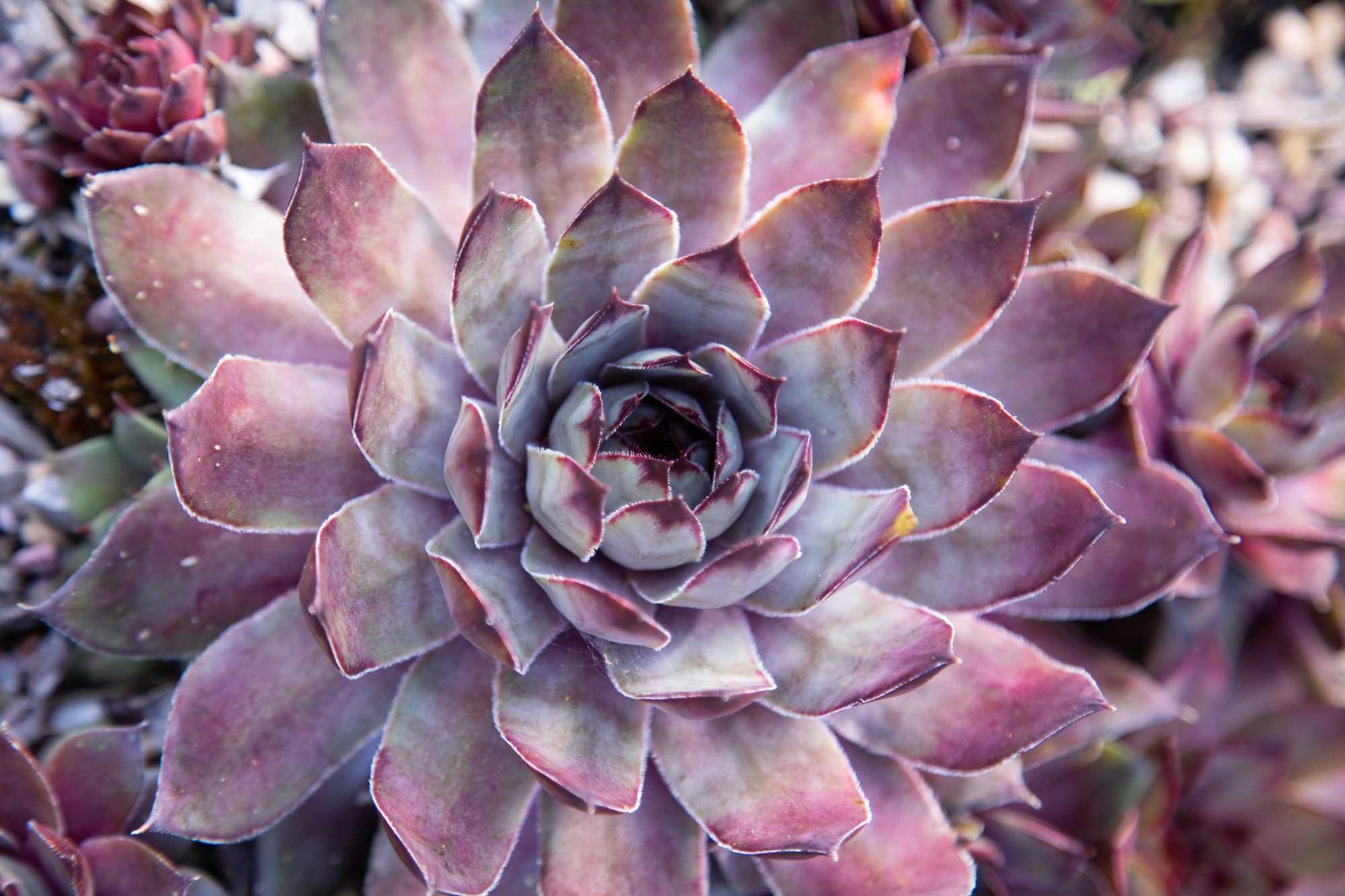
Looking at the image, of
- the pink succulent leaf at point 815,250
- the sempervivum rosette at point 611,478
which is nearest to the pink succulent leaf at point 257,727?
the sempervivum rosette at point 611,478

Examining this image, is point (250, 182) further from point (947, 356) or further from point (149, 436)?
point (947, 356)

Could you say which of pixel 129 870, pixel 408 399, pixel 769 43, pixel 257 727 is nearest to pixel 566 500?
pixel 408 399

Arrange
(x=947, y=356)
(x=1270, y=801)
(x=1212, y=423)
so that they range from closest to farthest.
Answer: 1. (x=947, y=356)
2. (x=1212, y=423)
3. (x=1270, y=801)

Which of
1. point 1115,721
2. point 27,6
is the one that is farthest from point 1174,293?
point 27,6

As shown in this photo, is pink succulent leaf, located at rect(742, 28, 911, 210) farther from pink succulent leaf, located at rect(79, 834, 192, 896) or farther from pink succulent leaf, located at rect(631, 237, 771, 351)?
pink succulent leaf, located at rect(79, 834, 192, 896)

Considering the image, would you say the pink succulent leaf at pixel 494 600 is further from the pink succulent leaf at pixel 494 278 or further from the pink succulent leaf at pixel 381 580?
the pink succulent leaf at pixel 494 278

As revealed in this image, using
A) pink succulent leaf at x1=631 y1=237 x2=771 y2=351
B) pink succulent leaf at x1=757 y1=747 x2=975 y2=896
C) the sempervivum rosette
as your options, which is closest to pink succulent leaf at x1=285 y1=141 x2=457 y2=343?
the sempervivum rosette
